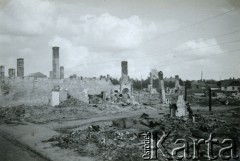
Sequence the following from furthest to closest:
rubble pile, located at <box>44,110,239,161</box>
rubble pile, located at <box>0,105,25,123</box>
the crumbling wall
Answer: the crumbling wall → rubble pile, located at <box>0,105,25,123</box> → rubble pile, located at <box>44,110,239,161</box>

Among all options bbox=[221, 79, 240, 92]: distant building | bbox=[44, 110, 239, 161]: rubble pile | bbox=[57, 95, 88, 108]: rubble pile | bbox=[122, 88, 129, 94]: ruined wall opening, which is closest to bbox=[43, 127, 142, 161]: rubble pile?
bbox=[44, 110, 239, 161]: rubble pile

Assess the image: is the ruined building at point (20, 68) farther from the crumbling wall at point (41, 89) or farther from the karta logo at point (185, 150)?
the karta logo at point (185, 150)

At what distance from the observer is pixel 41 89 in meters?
26.9

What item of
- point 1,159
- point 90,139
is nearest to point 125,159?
point 90,139

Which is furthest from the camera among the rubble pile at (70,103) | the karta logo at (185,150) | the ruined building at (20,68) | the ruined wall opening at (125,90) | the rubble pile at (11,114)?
the ruined wall opening at (125,90)

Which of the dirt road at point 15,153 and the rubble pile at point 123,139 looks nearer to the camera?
the dirt road at point 15,153

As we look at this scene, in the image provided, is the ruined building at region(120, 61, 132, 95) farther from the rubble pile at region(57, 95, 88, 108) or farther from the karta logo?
the karta logo

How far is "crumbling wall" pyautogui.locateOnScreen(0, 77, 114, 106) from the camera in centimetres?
2450

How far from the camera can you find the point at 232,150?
8297 mm

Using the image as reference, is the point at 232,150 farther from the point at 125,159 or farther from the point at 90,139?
the point at 90,139

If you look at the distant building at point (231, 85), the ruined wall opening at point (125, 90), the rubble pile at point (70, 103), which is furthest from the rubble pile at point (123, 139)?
the distant building at point (231, 85)

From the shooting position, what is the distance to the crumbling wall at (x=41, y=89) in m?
24.5

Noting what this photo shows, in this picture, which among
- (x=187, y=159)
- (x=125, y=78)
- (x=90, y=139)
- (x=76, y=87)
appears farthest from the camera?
(x=125, y=78)

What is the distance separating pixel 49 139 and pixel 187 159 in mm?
6729
